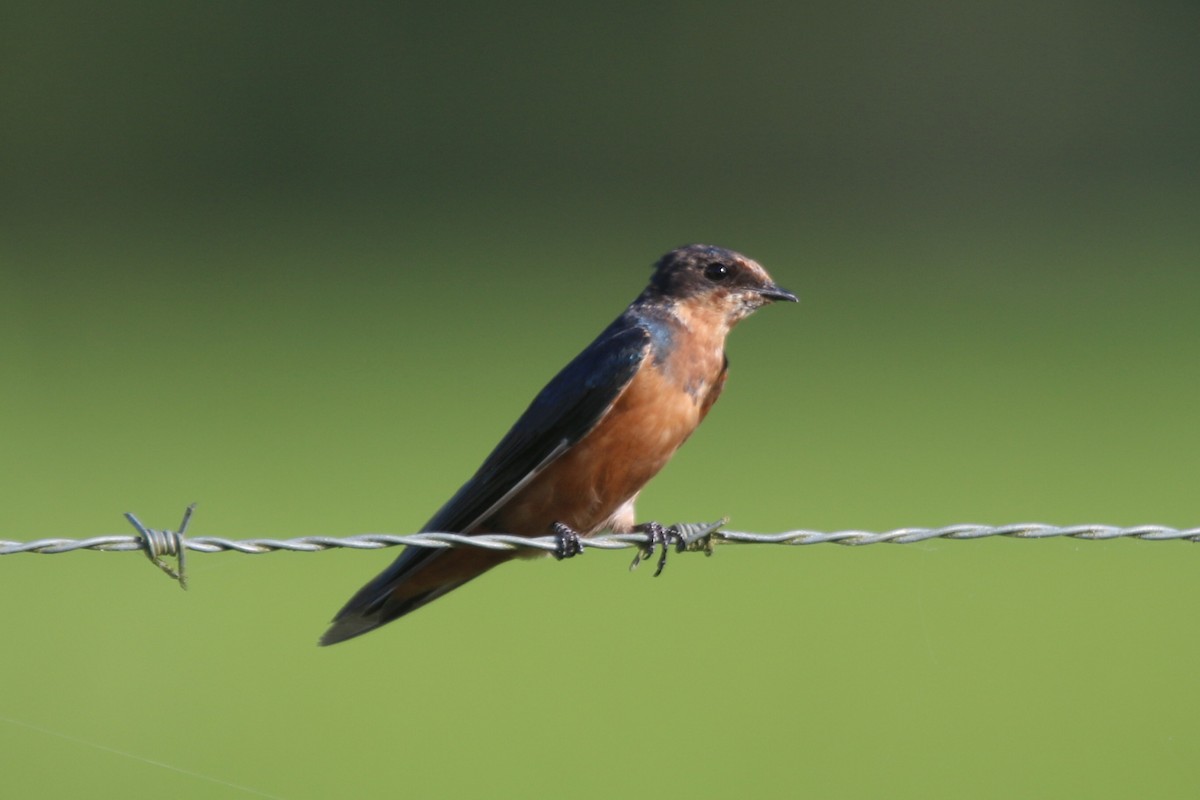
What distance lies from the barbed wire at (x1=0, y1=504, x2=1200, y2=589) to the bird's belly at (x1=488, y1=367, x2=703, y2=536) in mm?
325

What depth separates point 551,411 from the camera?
5.66 meters

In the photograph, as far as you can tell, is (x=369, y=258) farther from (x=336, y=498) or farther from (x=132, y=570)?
(x=132, y=570)

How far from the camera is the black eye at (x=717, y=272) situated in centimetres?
626

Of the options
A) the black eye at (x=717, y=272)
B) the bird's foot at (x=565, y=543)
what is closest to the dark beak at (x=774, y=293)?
the black eye at (x=717, y=272)

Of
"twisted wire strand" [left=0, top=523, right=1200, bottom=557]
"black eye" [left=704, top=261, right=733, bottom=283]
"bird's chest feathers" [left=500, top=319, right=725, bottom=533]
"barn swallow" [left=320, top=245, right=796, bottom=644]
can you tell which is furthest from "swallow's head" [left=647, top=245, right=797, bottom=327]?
"twisted wire strand" [left=0, top=523, right=1200, bottom=557]

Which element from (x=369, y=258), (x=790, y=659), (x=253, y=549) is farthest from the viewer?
(x=369, y=258)

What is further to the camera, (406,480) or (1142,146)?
(1142,146)

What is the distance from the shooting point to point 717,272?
247 inches

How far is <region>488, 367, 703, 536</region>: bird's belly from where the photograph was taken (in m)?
5.65

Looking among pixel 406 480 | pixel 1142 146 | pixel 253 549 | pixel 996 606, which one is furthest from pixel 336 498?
pixel 1142 146

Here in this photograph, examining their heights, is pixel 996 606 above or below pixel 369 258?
below

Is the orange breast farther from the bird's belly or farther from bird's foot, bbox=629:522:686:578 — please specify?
bird's foot, bbox=629:522:686:578

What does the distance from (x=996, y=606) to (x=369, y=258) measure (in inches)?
306

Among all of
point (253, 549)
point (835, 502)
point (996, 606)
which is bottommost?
point (253, 549)
